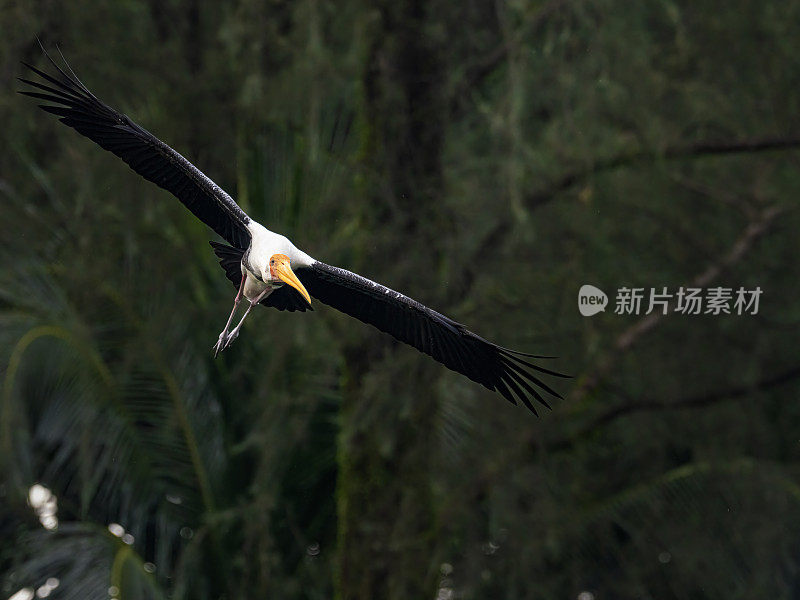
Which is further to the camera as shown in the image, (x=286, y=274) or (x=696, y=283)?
(x=696, y=283)

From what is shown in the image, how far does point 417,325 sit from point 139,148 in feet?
3.51

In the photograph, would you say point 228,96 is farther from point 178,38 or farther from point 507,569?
point 507,569

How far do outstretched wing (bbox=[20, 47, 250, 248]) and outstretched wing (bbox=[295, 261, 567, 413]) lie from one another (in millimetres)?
334

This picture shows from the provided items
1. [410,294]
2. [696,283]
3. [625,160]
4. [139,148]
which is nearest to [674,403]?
[696,283]

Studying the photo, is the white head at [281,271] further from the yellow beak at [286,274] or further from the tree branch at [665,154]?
the tree branch at [665,154]

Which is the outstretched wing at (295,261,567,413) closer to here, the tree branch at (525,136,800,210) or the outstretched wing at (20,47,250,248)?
the outstretched wing at (20,47,250,248)

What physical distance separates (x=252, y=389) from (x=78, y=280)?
1124 mm

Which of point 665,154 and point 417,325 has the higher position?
point 665,154

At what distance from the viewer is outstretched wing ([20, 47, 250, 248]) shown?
14.3 ft

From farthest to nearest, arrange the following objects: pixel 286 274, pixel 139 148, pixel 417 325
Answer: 1. pixel 417 325
2. pixel 139 148
3. pixel 286 274

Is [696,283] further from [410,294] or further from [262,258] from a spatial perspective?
[262,258]

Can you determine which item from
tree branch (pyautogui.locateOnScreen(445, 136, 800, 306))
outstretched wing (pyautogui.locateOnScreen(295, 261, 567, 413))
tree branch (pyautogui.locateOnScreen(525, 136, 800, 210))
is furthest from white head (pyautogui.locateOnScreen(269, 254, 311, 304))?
tree branch (pyautogui.locateOnScreen(525, 136, 800, 210))

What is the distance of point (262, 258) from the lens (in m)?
4.11

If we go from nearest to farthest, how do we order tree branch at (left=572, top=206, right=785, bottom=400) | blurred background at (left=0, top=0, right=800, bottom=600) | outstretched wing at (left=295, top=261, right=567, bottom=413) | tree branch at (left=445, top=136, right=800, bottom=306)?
outstretched wing at (left=295, top=261, right=567, bottom=413)
blurred background at (left=0, top=0, right=800, bottom=600)
tree branch at (left=445, top=136, right=800, bottom=306)
tree branch at (left=572, top=206, right=785, bottom=400)
